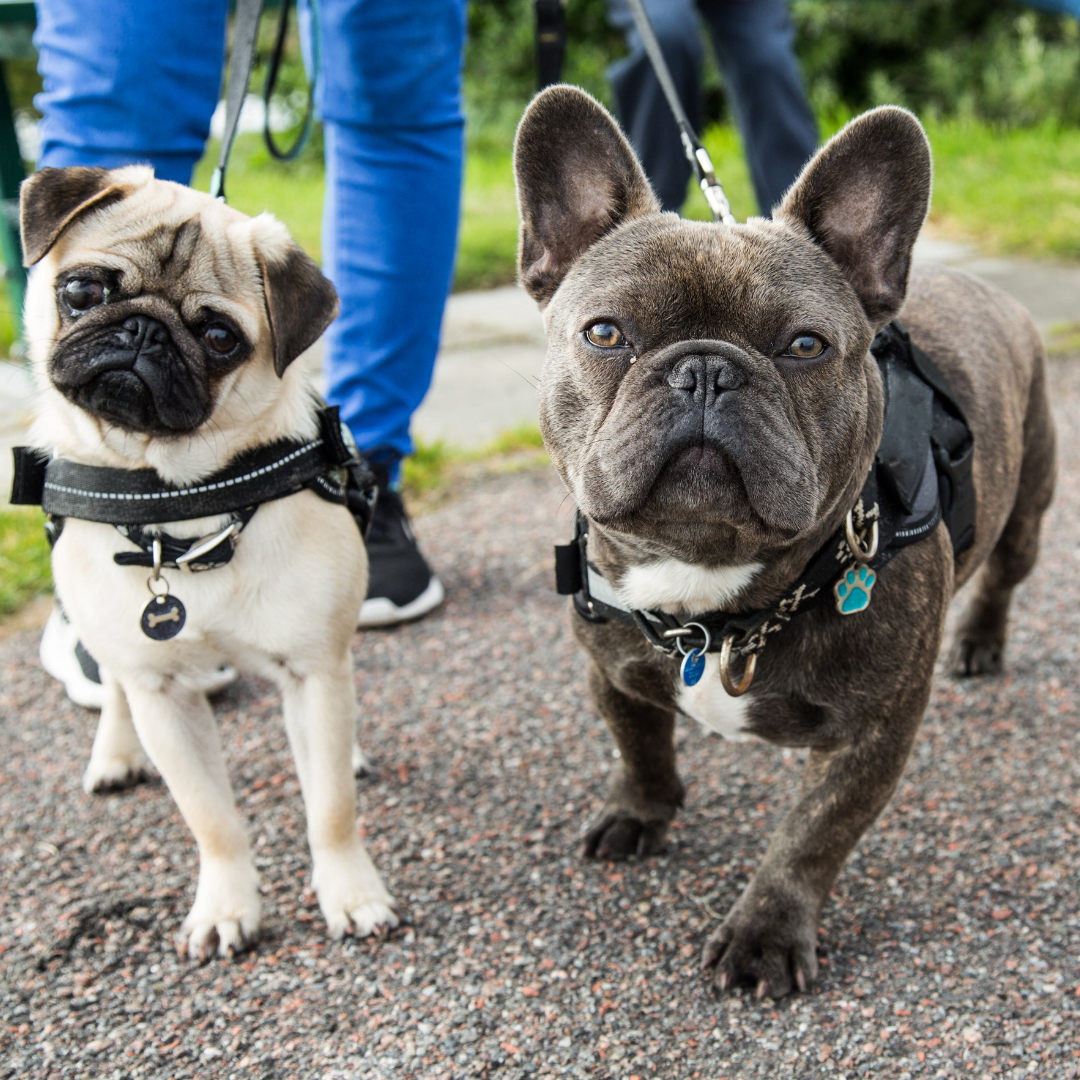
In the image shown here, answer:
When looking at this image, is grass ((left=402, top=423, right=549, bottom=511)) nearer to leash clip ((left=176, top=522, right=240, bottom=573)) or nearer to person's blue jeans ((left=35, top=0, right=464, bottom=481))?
person's blue jeans ((left=35, top=0, right=464, bottom=481))

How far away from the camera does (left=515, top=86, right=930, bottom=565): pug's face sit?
1902 mm

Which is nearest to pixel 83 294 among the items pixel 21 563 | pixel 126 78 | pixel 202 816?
pixel 126 78

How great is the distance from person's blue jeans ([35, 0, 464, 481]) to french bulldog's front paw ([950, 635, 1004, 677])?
1.82 m

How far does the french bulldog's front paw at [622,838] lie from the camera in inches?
104

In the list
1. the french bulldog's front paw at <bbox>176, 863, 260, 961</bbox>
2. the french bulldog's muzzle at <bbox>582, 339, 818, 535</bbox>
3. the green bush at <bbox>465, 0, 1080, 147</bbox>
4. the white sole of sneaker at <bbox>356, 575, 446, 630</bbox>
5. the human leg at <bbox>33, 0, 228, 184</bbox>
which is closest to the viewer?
the french bulldog's muzzle at <bbox>582, 339, 818, 535</bbox>

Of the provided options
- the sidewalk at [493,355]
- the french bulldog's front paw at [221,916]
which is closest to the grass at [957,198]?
the sidewalk at [493,355]

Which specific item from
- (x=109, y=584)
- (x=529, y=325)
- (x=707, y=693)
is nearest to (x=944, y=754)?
(x=707, y=693)

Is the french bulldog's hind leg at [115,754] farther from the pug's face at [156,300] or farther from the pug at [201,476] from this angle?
the pug's face at [156,300]

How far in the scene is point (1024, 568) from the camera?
3.26 m

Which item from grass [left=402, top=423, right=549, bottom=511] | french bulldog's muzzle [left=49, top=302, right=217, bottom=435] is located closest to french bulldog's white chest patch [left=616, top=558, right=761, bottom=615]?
french bulldog's muzzle [left=49, top=302, right=217, bottom=435]

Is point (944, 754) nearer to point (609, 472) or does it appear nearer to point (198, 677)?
point (609, 472)

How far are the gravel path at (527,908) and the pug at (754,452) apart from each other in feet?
0.67

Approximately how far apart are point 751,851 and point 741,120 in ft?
11.6

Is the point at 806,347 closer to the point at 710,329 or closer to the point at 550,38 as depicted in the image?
the point at 710,329
